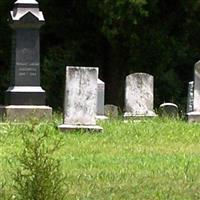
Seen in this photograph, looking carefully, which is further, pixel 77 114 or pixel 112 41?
pixel 112 41

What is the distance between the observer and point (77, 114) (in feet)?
53.2

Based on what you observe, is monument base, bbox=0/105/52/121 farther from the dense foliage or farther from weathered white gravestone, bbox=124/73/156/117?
the dense foliage

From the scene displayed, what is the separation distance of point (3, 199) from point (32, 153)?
136cm

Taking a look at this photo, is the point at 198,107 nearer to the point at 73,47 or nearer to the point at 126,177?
the point at 126,177

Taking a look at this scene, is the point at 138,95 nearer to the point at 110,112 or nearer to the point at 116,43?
the point at 110,112

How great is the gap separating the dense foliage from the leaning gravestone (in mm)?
8356

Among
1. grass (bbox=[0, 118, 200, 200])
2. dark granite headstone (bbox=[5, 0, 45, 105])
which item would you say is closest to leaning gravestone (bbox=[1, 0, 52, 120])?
dark granite headstone (bbox=[5, 0, 45, 105])

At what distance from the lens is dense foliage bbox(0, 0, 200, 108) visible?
98.7 ft

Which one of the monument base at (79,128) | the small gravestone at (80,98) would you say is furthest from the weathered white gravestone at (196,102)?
the monument base at (79,128)

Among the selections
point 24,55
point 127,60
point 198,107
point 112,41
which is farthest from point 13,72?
point 127,60

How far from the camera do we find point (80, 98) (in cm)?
1627

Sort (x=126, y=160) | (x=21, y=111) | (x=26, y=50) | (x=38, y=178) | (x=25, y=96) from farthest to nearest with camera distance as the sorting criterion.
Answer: (x=26, y=50) < (x=25, y=96) < (x=21, y=111) < (x=126, y=160) < (x=38, y=178)

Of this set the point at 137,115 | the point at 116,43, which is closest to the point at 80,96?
the point at 137,115

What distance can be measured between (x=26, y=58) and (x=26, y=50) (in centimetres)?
20
